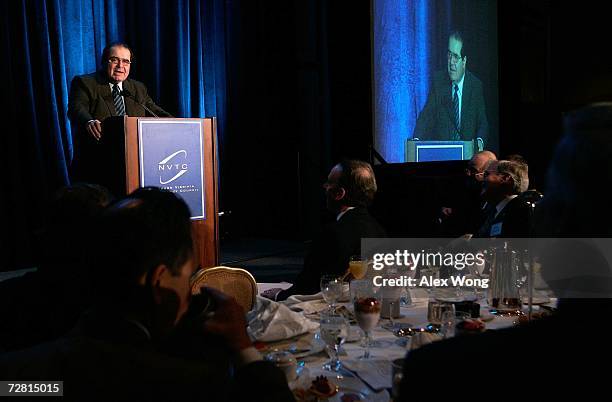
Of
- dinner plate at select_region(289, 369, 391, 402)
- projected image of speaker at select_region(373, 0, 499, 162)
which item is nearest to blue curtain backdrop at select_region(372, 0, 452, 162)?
projected image of speaker at select_region(373, 0, 499, 162)

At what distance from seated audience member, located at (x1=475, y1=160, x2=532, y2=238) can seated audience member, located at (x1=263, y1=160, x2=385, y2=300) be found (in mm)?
817

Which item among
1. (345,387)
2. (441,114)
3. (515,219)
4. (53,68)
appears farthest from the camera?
(441,114)

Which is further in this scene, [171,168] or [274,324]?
[171,168]

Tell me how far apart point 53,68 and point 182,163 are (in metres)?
2.71

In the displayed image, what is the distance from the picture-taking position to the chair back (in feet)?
7.89

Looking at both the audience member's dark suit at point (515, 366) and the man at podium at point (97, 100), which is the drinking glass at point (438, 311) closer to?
the audience member's dark suit at point (515, 366)

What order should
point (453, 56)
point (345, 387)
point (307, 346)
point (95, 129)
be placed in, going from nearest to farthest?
point (345, 387) < point (307, 346) < point (95, 129) < point (453, 56)

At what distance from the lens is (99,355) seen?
3.22 feet

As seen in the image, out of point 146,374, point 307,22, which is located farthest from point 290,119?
point 146,374

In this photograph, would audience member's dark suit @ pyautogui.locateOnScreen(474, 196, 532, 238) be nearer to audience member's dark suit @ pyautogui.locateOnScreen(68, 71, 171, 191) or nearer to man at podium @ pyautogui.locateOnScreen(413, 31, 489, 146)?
audience member's dark suit @ pyautogui.locateOnScreen(68, 71, 171, 191)

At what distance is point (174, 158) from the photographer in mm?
4297

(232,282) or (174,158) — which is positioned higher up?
(174,158)

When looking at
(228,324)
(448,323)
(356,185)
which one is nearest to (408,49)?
(356,185)

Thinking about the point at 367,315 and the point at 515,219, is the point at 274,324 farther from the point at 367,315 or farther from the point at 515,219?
the point at 515,219
